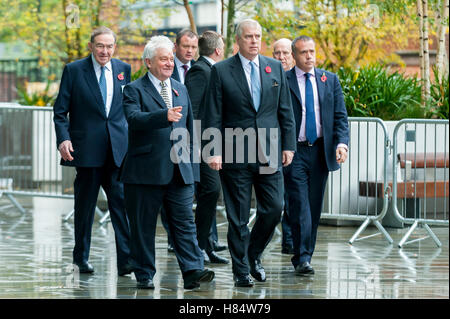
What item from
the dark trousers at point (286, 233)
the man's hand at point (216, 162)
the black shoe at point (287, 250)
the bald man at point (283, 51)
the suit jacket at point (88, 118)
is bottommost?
the black shoe at point (287, 250)

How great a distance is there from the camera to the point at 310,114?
8711 millimetres

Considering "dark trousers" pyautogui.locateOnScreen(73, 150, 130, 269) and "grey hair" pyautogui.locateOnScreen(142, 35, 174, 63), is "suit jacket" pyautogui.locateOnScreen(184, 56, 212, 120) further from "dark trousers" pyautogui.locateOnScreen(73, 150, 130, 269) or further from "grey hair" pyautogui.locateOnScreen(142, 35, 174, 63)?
"grey hair" pyautogui.locateOnScreen(142, 35, 174, 63)

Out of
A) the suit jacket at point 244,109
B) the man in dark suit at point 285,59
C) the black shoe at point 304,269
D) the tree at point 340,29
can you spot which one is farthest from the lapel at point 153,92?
the tree at point 340,29

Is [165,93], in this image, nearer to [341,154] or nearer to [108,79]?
[108,79]

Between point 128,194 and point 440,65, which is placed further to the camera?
point 440,65

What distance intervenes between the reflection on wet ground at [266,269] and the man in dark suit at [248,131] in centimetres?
54

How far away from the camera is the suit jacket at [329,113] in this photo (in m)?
8.66

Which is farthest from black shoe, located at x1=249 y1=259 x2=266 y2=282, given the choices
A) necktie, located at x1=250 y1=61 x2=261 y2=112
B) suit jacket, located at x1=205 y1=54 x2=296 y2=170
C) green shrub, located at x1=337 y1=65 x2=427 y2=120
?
green shrub, located at x1=337 y1=65 x2=427 y2=120

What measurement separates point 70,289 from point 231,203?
1448mm

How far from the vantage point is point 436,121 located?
10852 millimetres

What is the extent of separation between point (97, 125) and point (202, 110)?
3.26 ft

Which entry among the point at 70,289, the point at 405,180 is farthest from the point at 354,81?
the point at 70,289

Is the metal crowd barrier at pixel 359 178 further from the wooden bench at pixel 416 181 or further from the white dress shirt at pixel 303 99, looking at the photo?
the white dress shirt at pixel 303 99

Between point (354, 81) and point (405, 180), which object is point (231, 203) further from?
point (354, 81)
